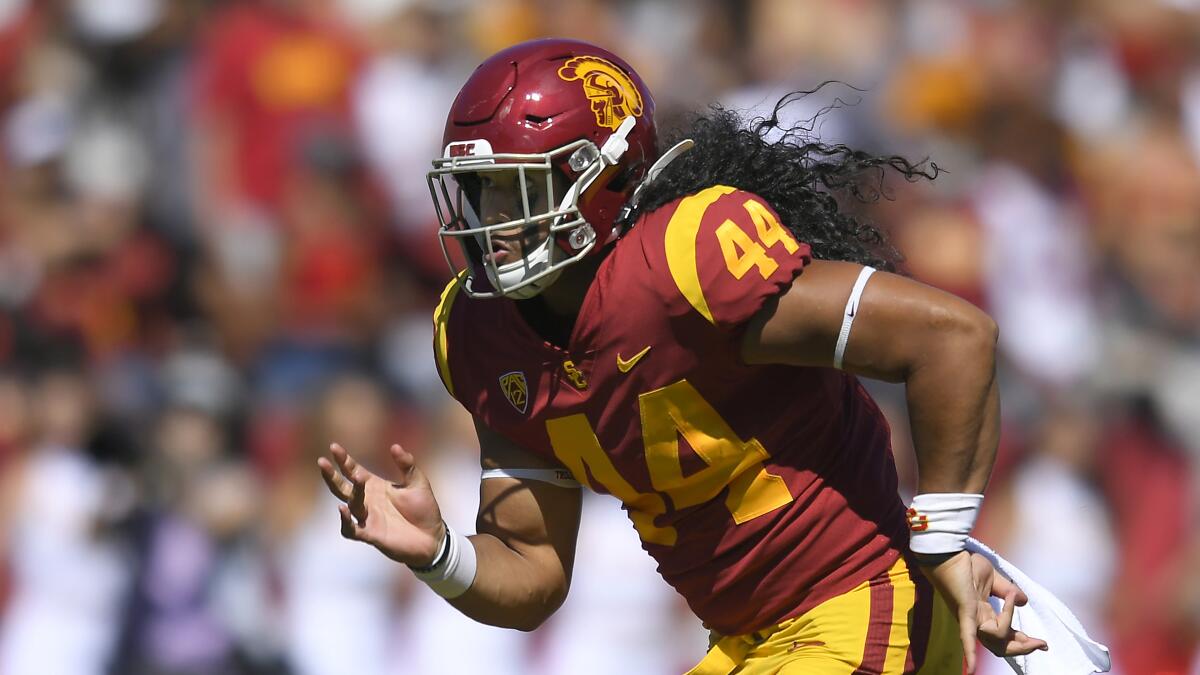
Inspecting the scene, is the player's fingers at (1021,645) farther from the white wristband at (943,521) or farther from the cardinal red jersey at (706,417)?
the cardinal red jersey at (706,417)

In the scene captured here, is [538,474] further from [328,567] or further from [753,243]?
[328,567]

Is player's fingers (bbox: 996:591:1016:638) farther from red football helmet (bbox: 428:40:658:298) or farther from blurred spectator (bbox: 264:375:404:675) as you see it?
blurred spectator (bbox: 264:375:404:675)

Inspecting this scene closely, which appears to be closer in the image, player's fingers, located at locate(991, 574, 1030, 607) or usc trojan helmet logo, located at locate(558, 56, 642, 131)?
player's fingers, located at locate(991, 574, 1030, 607)

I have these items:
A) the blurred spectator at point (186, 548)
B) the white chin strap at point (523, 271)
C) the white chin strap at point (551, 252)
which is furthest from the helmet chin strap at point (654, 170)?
the blurred spectator at point (186, 548)

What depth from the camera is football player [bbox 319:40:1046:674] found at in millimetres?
3299

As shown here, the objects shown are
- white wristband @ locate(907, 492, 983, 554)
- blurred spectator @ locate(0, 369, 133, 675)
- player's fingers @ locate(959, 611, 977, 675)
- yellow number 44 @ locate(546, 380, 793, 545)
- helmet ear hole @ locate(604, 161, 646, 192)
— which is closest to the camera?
player's fingers @ locate(959, 611, 977, 675)

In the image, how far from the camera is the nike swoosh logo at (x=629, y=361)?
11.3ft

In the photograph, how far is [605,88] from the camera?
142 inches

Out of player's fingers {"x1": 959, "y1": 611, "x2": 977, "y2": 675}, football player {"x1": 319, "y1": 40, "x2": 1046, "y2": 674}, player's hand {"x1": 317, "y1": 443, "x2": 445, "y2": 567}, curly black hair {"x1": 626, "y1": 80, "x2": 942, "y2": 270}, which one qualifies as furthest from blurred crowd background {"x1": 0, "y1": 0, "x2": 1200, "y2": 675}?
player's fingers {"x1": 959, "y1": 611, "x2": 977, "y2": 675}

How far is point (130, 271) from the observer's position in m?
7.87

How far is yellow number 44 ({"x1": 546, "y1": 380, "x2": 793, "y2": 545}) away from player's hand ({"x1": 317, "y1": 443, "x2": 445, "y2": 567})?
34cm

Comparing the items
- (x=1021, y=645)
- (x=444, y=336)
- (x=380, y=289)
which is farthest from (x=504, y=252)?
(x=380, y=289)

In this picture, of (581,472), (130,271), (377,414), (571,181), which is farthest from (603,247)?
(130,271)

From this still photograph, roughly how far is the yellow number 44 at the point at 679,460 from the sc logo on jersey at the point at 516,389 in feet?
0.26
